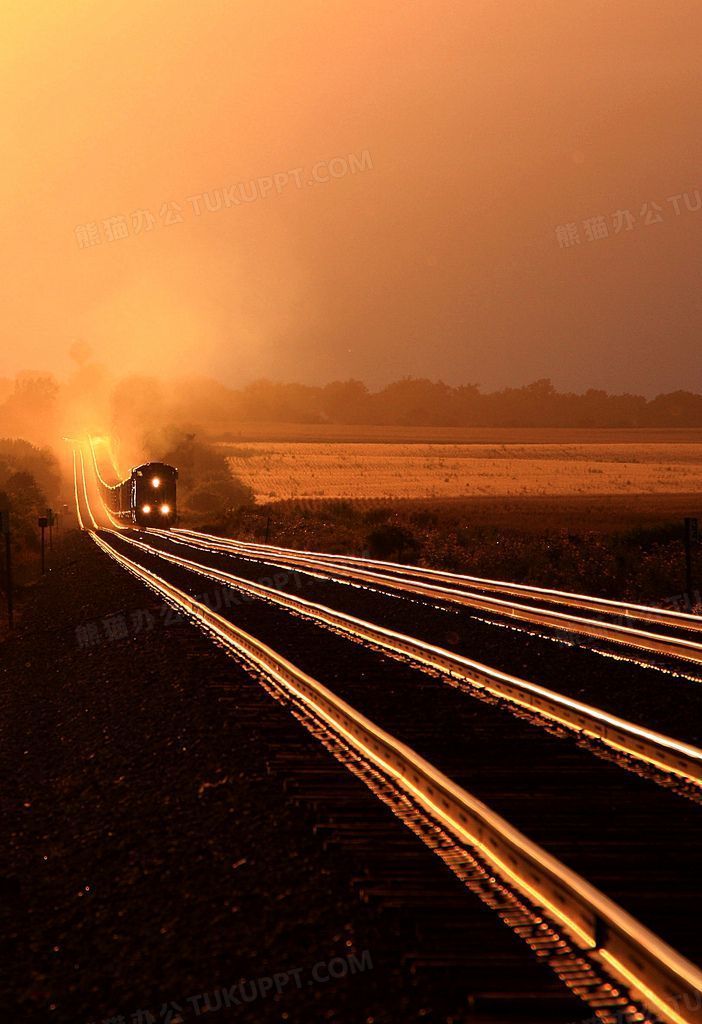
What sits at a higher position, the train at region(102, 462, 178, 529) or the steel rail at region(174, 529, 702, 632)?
the train at region(102, 462, 178, 529)

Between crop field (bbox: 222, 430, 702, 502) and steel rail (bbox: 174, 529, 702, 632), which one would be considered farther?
crop field (bbox: 222, 430, 702, 502)

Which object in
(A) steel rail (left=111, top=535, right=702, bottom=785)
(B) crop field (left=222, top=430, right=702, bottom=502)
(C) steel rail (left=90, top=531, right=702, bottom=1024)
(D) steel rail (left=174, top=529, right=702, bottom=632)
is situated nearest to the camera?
(C) steel rail (left=90, top=531, right=702, bottom=1024)

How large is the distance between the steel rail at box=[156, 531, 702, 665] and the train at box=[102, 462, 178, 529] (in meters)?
34.1

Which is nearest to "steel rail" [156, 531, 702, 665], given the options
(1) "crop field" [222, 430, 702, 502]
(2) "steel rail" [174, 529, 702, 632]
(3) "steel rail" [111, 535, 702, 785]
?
(2) "steel rail" [174, 529, 702, 632]

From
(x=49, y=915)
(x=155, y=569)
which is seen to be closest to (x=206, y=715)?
(x=49, y=915)

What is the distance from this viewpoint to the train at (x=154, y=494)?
5825cm

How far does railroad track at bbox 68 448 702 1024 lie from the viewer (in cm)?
386

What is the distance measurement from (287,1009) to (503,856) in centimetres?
169

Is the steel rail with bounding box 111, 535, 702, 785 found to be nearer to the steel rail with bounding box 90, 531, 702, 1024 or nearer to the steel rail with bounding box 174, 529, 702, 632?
the steel rail with bounding box 90, 531, 702, 1024

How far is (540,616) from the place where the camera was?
15.4 meters

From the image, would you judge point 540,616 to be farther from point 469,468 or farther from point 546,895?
point 469,468

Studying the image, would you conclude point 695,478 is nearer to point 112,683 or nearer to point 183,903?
point 112,683

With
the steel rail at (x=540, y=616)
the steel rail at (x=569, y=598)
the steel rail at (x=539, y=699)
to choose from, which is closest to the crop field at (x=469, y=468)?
the steel rail at (x=569, y=598)

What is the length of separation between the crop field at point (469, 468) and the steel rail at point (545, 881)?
53.2 meters
